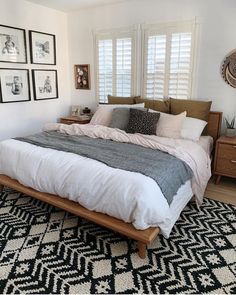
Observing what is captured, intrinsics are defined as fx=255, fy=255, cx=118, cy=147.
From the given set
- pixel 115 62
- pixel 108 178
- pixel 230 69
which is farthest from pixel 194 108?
pixel 108 178

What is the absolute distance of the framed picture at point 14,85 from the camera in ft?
12.0

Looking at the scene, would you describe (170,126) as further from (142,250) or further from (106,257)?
(106,257)

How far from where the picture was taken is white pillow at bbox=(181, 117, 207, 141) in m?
3.15

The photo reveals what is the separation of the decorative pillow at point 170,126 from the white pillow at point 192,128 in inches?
2.8

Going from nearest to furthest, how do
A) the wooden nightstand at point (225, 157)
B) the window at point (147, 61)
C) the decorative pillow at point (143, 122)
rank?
the wooden nightstand at point (225, 157), the decorative pillow at point (143, 122), the window at point (147, 61)

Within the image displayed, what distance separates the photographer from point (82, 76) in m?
4.59

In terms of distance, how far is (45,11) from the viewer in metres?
4.11

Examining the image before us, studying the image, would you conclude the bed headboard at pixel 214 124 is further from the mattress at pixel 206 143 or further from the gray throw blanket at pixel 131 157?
the gray throw blanket at pixel 131 157

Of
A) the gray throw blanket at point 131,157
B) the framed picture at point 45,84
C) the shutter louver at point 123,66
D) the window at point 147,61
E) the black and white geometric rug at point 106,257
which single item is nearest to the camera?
the black and white geometric rug at point 106,257

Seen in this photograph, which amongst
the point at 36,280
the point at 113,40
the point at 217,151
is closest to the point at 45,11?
the point at 113,40

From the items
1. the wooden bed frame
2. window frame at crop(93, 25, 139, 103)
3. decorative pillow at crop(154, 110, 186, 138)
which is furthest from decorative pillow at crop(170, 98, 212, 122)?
the wooden bed frame

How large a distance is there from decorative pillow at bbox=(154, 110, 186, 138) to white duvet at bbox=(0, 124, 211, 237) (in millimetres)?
132

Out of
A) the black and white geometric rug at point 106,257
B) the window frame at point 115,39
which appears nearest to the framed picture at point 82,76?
the window frame at point 115,39

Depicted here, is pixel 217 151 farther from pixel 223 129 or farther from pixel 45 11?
pixel 45 11
